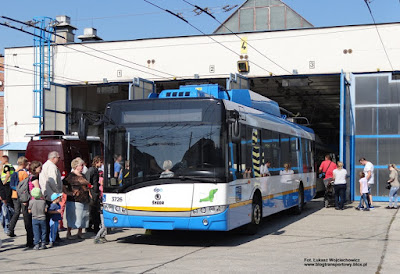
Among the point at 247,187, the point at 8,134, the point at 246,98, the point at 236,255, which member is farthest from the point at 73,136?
the point at 236,255

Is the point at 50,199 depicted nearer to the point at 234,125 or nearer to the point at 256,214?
the point at 234,125

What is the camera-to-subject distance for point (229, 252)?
9.69 m

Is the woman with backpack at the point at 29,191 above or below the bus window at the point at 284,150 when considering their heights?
below

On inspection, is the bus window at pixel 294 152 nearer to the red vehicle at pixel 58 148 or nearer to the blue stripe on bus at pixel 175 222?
the blue stripe on bus at pixel 175 222

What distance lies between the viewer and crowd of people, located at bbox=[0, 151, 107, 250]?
1010 centimetres

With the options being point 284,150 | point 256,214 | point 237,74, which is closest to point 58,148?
point 237,74

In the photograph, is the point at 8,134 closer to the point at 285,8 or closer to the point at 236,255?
the point at 236,255

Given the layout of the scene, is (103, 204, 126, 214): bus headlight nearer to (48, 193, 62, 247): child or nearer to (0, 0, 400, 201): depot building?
(48, 193, 62, 247): child

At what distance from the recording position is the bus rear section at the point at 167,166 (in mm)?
9859

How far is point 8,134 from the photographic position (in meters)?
28.7

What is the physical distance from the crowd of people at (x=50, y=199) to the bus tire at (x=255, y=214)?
9.83ft

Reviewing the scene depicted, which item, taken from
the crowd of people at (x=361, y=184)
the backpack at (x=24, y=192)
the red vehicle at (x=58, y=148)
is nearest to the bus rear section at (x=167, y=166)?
the backpack at (x=24, y=192)

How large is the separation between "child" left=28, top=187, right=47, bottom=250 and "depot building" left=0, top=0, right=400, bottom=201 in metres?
11.3

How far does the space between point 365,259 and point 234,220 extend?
2.45 metres
